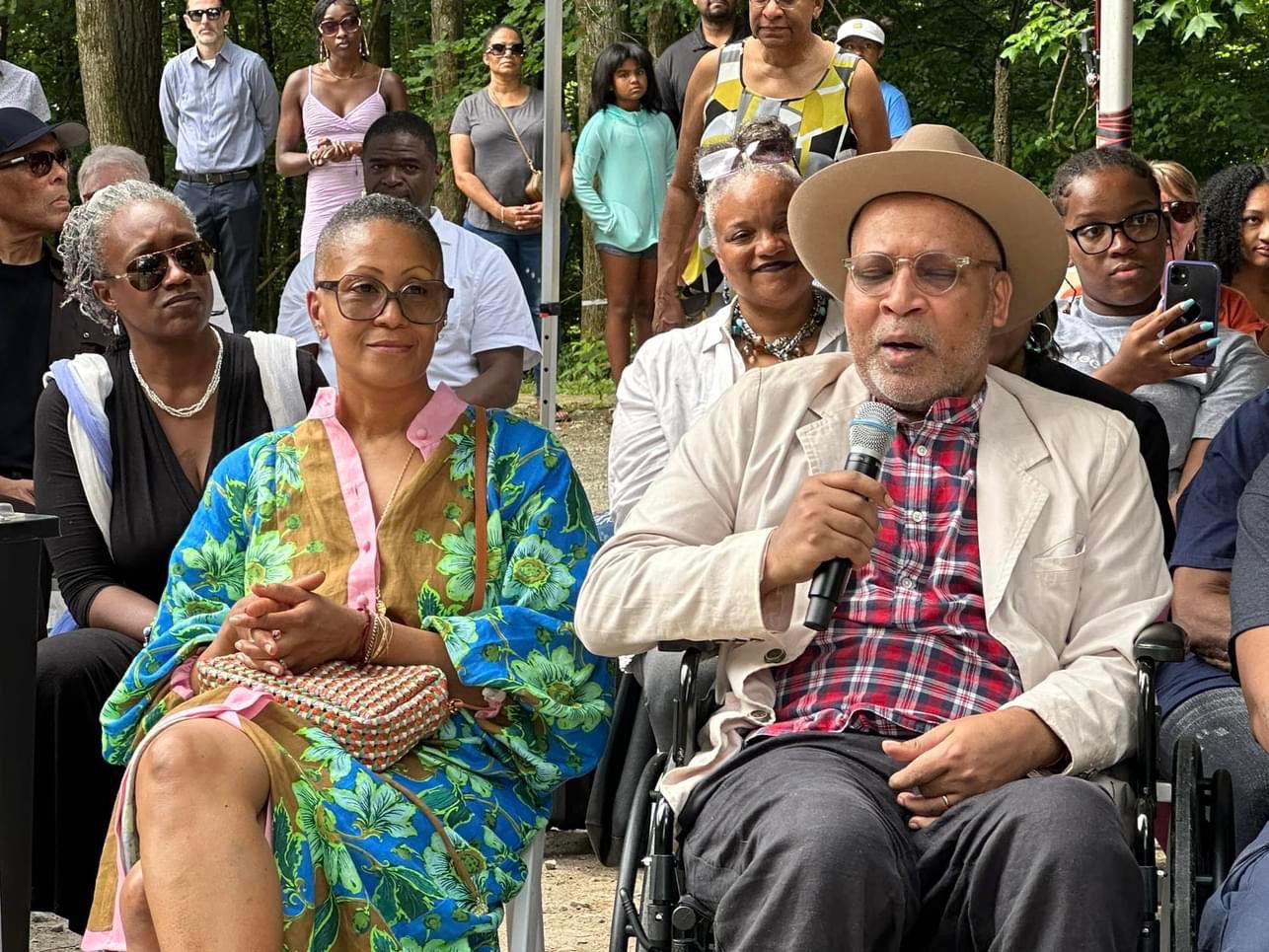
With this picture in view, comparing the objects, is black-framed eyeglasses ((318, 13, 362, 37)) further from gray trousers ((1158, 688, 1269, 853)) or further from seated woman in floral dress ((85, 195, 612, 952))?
gray trousers ((1158, 688, 1269, 853))

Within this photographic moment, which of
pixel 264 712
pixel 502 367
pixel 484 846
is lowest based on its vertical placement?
pixel 484 846

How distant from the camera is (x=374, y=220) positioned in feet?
12.5

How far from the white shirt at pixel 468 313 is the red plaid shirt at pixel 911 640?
110 inches

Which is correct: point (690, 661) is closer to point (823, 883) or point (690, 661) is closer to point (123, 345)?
point (823, 883)

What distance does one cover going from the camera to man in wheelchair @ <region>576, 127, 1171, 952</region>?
9.37 feet

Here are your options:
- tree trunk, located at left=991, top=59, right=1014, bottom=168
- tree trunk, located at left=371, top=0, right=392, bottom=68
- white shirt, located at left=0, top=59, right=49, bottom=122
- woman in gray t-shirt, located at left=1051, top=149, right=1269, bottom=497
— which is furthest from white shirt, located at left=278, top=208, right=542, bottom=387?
tree trunk, located at left=371, top=0, right=392, bottom=68

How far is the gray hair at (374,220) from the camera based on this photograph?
150 inches

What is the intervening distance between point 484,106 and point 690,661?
813cm

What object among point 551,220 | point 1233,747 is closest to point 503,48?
point 551,220

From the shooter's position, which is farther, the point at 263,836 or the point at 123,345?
the point at 123,345

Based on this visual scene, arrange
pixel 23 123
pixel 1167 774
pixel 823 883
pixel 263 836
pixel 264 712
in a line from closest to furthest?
pixel 823 883
pixel 263 836
pixel 264 712
pixel 1167 774
pixel 23 123

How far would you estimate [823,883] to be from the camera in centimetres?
280

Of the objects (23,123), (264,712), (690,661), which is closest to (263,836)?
(264,712)

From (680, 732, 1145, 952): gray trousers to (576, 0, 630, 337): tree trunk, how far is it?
9.70 meters
